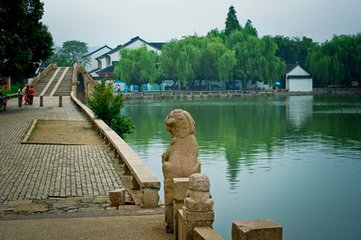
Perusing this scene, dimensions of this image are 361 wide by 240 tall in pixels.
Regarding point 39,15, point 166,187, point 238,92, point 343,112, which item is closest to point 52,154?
point 166,187

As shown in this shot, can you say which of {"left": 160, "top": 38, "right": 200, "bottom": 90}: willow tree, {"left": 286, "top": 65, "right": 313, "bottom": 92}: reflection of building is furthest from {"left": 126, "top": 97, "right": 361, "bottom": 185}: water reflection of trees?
{"left": 286, "top": 65, "right": 313, "bottom": 92}: reflection of building

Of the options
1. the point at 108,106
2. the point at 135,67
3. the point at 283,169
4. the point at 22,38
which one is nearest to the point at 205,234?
the point at 283,169

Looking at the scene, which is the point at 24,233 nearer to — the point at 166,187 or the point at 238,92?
the point at 166,187

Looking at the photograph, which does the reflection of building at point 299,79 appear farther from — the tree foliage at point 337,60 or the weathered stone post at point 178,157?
the weathered stone post at point 178,157

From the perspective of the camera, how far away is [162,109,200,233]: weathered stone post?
793 centimetres

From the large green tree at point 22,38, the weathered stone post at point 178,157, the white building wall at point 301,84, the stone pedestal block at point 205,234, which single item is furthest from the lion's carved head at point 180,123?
the white building wall at point 301,84

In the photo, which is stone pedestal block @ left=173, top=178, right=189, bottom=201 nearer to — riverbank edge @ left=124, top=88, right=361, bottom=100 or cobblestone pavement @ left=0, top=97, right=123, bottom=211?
cobblestone pavement @ left=0, top=97, right=123, bottom=211

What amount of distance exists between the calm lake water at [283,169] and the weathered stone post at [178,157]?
5.57 metres

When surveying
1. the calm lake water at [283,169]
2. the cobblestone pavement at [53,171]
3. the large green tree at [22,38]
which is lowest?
the calm lake water at [283,169]

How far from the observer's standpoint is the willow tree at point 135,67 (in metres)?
76.6

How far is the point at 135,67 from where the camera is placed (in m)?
76.6

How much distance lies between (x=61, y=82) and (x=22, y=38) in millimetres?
22897

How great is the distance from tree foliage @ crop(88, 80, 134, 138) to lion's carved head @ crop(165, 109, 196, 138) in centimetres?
1674

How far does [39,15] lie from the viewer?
104ft
